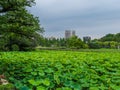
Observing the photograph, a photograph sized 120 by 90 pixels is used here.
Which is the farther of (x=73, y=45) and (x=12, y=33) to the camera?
(x=73, y=45)

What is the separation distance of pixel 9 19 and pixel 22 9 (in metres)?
0.73

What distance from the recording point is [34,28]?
15305mm

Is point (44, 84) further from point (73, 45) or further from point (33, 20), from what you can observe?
point (73, 45)

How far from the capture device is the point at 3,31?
46.2 feet

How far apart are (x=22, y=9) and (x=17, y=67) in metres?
2.89

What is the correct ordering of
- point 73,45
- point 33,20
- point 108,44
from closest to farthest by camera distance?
point 33,20
point 73,45
point 108,44

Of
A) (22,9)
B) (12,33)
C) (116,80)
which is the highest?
(22,9)

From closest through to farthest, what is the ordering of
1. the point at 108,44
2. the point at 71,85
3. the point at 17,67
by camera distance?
the point at 71,85 < the point at 17,67 < the point at 108,44

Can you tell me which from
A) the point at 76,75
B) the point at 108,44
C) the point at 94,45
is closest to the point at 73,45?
the point at 94,45

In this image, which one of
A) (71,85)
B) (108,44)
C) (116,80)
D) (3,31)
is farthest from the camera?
(108,44)

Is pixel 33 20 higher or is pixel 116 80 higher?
pixel 33 20

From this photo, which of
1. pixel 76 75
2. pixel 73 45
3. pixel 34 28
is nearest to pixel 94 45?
pixel 73 45

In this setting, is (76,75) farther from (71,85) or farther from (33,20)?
(33,20)

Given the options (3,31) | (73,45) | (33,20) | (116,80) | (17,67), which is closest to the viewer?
(116,80)
